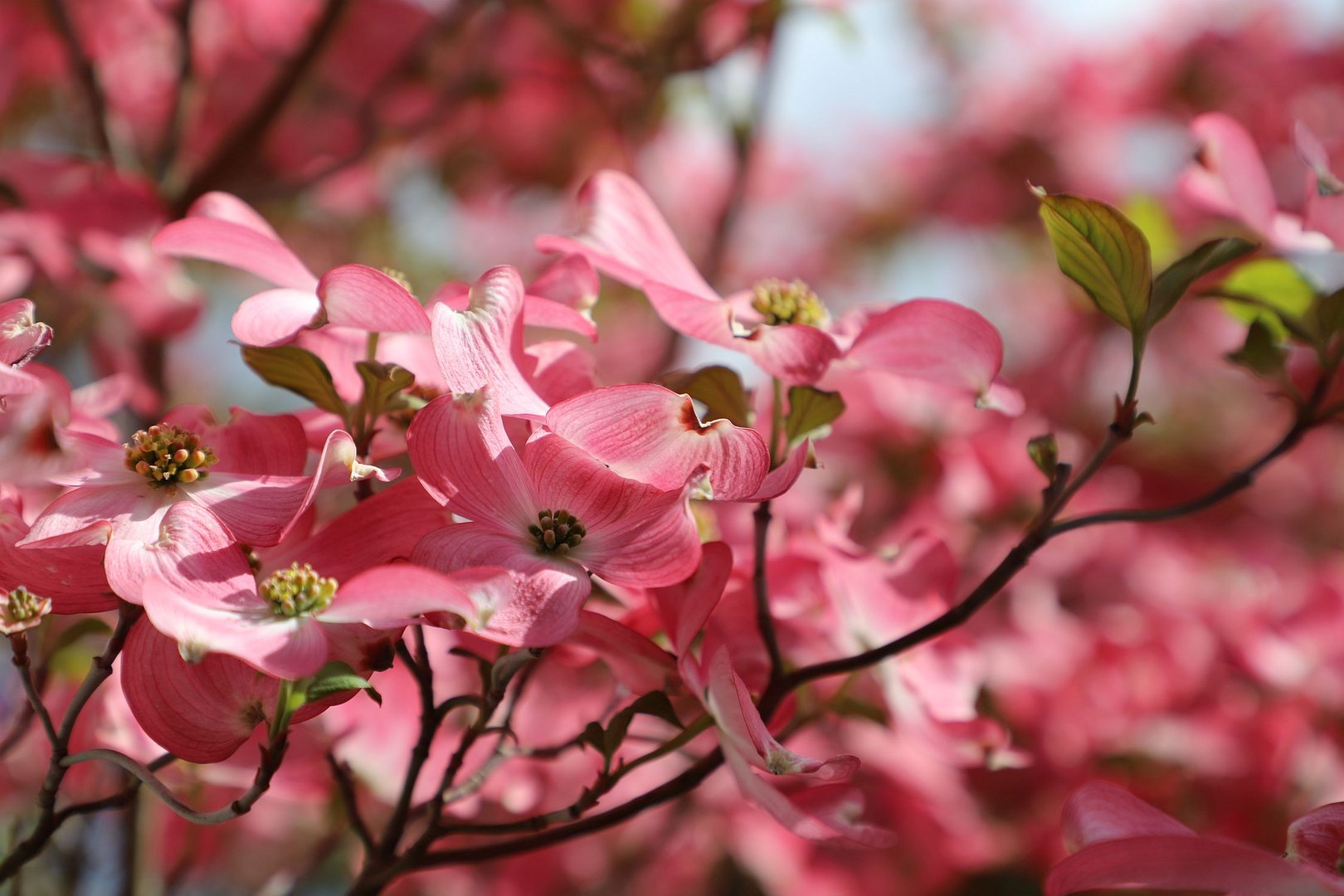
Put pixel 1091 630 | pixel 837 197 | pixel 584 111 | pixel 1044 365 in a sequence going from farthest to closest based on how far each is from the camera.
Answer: pixel 837 197
pixel 1044 365
pixel 584 111
pixel 1091 630

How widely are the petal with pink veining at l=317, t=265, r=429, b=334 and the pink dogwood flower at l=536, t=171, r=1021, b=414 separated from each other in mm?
110

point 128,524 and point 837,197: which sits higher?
point 128,524

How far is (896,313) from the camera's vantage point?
1.70ft

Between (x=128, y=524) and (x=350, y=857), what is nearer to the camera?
(x=128, y=524)

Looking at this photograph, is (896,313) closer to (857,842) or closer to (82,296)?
(857,842)

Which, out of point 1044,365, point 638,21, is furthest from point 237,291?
point 1044,365

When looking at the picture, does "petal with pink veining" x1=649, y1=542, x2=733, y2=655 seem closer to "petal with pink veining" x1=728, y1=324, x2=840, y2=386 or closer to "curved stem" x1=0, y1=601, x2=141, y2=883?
"petal with pink veining" x1=728, y1=324, x2=840, y2=386

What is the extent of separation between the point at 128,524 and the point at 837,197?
2187 millimetres

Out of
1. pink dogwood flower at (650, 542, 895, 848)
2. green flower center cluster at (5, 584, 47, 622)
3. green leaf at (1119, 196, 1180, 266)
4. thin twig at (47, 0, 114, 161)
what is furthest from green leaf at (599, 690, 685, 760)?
thin twig at (47, 0, 114, 161)

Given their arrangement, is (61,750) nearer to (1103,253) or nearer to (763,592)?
(763,592)

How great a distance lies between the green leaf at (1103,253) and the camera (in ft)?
1.61

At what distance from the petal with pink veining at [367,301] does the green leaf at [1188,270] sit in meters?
0.33

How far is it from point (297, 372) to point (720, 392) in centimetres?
19

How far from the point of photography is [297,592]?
414mm
